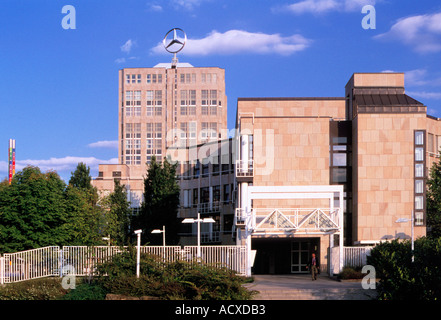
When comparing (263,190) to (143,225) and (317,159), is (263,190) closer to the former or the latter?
(317,159)

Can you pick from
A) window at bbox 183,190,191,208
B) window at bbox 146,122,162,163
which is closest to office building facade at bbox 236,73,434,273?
window at bbox 183,190,191,208

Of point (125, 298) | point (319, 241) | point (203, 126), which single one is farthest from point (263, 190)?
point (203, 126)

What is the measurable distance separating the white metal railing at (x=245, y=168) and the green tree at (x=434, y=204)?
13.9 metres

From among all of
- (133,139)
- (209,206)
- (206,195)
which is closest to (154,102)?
(133,139)

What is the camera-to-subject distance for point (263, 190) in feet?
123

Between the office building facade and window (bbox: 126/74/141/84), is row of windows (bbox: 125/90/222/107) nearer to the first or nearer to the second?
window (bbox: 126/74/141/84)

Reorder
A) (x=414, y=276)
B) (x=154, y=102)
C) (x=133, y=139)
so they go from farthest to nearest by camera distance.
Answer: (x=133, y=139), (x=154, y=102), (x=414, y=276)

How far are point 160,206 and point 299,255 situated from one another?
12191 mm

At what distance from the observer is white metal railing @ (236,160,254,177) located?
44500 mm

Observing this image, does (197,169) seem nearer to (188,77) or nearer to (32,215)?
(32,215)

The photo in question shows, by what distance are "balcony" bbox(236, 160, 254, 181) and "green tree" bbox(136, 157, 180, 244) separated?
8.99 meters

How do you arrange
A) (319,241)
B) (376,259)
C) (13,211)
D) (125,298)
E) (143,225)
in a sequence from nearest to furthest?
1. (125,298)
2. (376,259)
3. (13,211)
4. (319,241)
5. (143,225)

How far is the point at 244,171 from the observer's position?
44562mm
